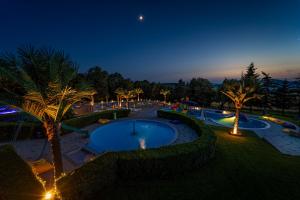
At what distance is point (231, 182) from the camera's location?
6.31 m

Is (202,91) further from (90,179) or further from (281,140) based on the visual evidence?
(90,179)

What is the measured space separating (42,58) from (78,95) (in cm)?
156

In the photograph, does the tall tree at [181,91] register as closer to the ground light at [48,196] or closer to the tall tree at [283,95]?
the tall tree at [283,95]

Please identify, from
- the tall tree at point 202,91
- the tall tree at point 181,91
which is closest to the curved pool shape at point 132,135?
the tall tree at point 202,91

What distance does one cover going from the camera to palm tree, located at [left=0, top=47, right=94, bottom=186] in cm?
402

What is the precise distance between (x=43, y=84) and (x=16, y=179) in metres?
3.38

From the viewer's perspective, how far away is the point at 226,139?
11.9m

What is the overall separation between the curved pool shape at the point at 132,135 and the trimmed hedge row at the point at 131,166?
13.5ft

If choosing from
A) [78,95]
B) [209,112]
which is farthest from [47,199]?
[209,112]

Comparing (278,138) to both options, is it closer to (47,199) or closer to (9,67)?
(47,199)

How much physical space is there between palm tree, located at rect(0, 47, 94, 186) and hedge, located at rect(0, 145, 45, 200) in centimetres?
89

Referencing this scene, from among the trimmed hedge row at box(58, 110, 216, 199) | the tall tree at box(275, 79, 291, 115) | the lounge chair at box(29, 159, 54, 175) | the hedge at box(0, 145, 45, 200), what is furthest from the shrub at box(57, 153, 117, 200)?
the tall tree at box(275, 79, 291, 115)

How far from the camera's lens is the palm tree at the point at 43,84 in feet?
13.2

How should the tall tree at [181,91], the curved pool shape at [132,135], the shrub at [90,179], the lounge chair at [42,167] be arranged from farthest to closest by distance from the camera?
the tall tree at [181,91] → the curved pool shape at [132,135] → the lounge chair at [42,167] → the shrub at [90,179]
